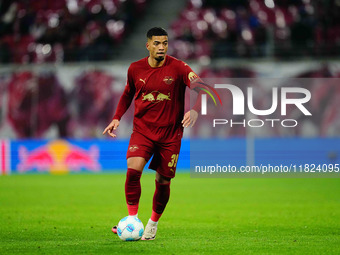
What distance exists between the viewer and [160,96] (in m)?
6.66

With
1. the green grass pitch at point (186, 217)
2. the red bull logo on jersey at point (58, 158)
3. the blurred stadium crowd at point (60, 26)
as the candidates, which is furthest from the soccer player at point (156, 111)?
the blurred stadium crowd at point (60, 26)

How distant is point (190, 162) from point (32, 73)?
22.1ft

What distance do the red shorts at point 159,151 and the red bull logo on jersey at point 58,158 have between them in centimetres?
1292

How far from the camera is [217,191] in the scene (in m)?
13.7

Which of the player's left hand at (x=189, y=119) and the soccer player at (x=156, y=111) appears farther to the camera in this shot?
the soccer player at (x=156, y=111)

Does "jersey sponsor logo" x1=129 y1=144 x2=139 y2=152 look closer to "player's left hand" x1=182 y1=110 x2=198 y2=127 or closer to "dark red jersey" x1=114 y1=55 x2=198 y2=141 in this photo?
"dark red jersey" x1=114 y1=55 x2=198 y2=141

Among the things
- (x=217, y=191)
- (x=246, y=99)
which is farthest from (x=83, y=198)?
(x=246, y=99)

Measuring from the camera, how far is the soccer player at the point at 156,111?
6598 millimetres

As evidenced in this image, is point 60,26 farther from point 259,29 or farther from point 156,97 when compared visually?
point 156,97

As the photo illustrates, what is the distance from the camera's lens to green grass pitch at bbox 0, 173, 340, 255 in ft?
20.6

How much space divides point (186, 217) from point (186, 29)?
49.9ft

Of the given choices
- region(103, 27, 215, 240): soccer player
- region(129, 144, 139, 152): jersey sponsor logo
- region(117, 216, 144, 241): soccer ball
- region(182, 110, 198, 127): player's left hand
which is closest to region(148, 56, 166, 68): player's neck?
region(103, 27, 215, 240): soccer player

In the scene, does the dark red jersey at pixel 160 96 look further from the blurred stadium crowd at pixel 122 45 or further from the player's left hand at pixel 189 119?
the blurred stadium crowd at pixel 122 45

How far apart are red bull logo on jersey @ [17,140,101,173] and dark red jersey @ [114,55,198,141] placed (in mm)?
12938
